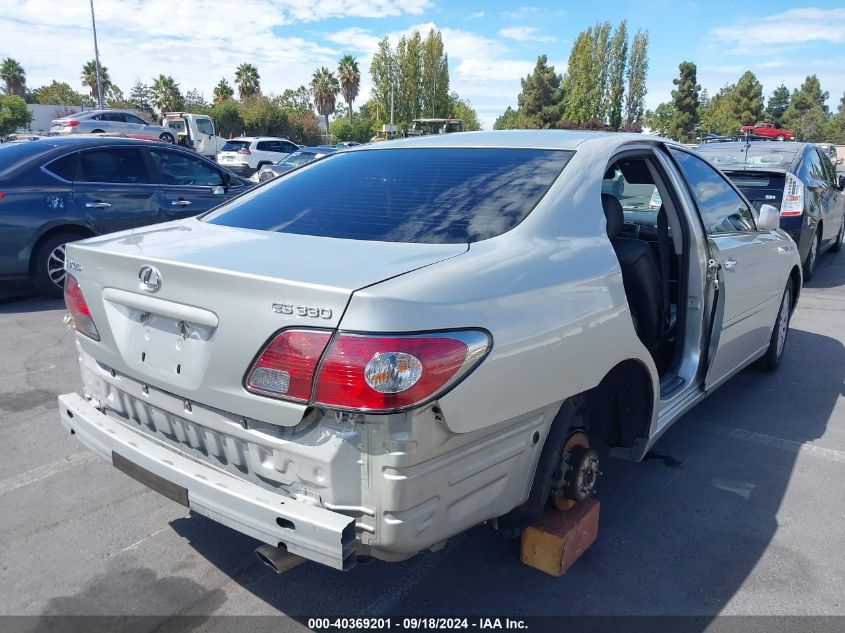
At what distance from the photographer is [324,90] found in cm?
7050

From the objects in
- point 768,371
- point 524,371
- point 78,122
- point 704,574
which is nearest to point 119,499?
point 524,371

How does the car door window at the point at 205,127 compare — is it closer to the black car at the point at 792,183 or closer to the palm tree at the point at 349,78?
the black car at the point at 792,183

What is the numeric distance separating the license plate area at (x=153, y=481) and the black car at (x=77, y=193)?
180 inches

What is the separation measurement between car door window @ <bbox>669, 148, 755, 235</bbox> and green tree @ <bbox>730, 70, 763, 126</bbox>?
6296 cm

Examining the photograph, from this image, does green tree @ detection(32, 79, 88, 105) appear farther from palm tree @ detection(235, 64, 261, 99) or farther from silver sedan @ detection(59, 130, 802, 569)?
silver sedan @ detection(59, 130, 802, 569)

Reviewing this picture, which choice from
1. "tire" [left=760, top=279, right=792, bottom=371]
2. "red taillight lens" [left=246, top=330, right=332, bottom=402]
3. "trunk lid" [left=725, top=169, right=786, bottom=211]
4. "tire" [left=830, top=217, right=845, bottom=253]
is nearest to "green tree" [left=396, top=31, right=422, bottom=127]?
"tire" [left=830, top=217, right=845, bottom=253]

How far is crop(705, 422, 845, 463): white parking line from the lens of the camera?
3830mm

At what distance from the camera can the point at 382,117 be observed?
203ft

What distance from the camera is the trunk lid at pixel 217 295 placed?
194 cm

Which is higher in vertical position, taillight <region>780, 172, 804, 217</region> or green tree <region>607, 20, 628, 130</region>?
green tree <region>607, 20, 628, 130</region>

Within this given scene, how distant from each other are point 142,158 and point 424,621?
6.70 m

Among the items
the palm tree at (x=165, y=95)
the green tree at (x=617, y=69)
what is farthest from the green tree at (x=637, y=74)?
the palm tree at (x=165, y=95)

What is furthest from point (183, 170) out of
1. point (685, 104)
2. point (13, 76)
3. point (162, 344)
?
point (13, 76)

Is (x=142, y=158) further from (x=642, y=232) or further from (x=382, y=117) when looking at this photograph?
(x=382, y=117)
